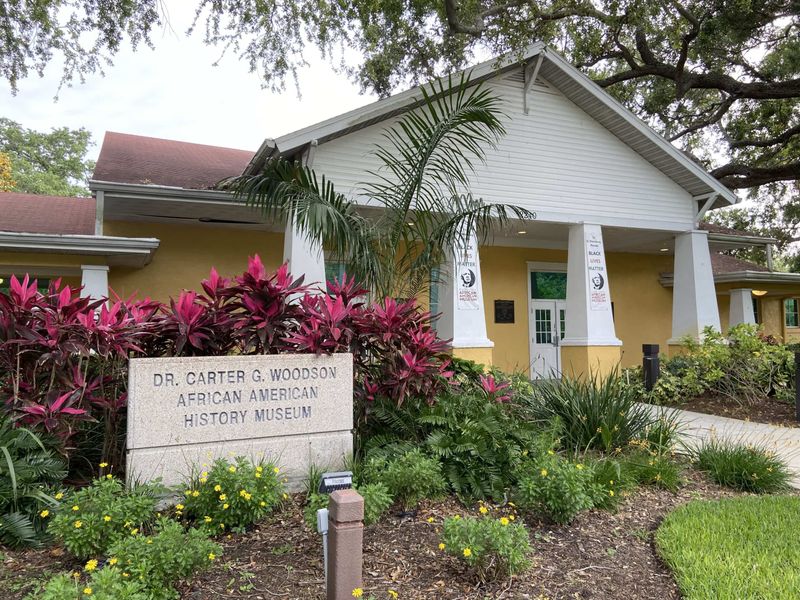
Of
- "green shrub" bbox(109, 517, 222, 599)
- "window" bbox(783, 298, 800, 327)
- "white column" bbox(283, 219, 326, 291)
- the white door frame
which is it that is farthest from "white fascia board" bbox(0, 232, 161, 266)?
"window" bbox(783, 298, 800, 327)

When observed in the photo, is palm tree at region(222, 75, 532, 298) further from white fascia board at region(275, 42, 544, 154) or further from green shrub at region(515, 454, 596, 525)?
green shrub at region(515, 454, 596, 525)

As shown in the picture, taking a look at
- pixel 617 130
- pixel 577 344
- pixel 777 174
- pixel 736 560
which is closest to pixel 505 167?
pixel 617 130

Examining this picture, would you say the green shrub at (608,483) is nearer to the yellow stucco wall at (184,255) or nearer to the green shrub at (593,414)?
the green shrub at (593,414)

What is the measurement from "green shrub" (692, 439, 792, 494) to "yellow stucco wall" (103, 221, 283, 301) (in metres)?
9.02

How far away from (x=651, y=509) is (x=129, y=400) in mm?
4079

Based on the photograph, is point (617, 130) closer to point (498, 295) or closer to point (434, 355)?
point (498, 295)

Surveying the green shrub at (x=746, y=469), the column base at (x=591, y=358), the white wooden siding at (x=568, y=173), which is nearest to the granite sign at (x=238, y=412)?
the green shrub at (x=746, y=469)

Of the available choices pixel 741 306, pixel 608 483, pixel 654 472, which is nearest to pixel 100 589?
pixel 608 483

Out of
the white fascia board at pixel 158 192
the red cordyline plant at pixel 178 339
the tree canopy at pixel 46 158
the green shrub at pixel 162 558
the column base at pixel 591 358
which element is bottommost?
the green shrub at pixel 162 558

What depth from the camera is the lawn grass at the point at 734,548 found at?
3025 millimetres

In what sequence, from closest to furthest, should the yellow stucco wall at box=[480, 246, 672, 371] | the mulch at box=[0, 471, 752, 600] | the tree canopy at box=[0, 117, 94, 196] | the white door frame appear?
the mulch at box=[0, 471, 752, 600], the yellow stucco wall at box=[480, 246, 672, 371], the white door frame, the tree canopy at box=[0, 117, 94, 196]

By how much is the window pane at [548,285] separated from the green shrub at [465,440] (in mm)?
10546

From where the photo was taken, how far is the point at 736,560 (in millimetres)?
3346

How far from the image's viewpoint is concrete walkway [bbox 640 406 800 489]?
6.34 meters
